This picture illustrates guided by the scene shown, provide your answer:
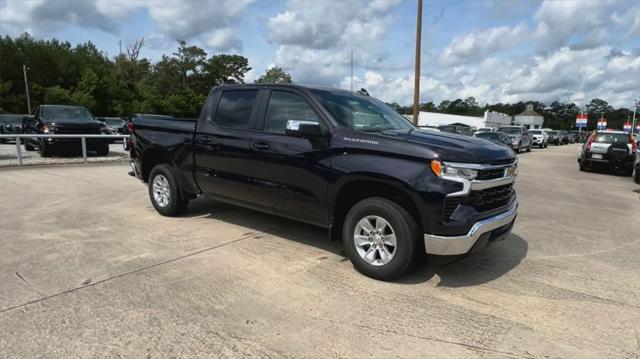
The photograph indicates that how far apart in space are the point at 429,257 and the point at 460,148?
1655 millimetres

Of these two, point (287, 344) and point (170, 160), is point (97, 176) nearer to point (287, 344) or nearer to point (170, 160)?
point (170, 160)

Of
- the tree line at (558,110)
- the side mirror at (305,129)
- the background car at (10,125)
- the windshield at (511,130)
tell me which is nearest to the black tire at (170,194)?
the side mirror at (305,129)

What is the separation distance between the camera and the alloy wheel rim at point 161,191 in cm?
682

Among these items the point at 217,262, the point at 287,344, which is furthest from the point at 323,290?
the point at 217,262

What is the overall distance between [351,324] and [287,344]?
0.58m

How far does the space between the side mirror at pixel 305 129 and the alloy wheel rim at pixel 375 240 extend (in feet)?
3.35

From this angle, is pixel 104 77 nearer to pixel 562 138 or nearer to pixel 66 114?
pixel 66 114

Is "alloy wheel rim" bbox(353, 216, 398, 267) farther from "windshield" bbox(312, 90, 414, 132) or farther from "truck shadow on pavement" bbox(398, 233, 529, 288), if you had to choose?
"windshield" bbox(312, 90, 414, 132)

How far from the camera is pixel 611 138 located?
16.8m

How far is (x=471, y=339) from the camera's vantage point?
11.2 ft

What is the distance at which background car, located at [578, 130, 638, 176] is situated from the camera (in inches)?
619

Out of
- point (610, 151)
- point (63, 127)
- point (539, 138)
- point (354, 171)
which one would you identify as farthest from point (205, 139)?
point (539, 138)

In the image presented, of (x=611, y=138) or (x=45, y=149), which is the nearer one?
(x=45, y=149)

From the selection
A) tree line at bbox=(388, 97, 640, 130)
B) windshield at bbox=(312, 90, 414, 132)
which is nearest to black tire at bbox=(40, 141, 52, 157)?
windshield at bbox=(312, 90, 414, 132)
